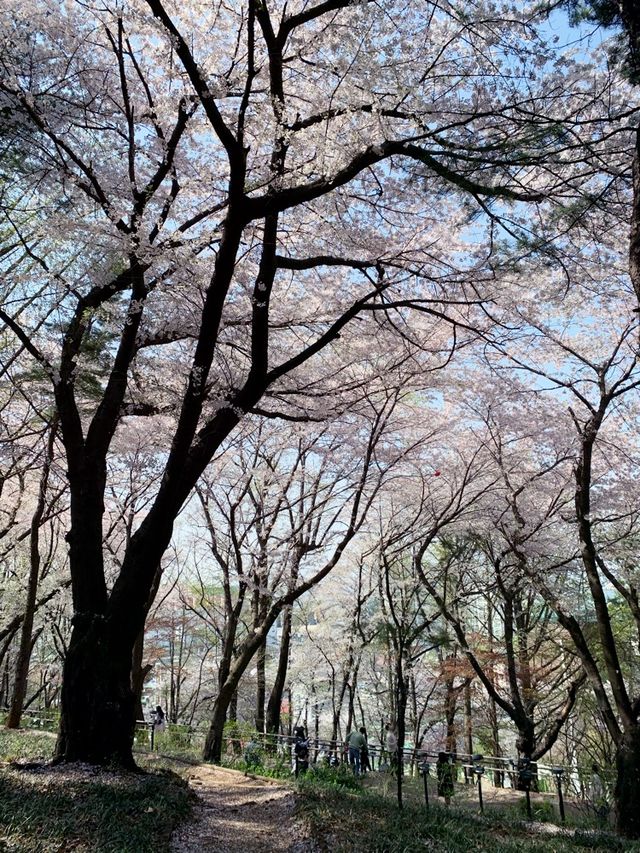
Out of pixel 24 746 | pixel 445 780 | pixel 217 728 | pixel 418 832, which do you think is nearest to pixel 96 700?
pixel 418 832

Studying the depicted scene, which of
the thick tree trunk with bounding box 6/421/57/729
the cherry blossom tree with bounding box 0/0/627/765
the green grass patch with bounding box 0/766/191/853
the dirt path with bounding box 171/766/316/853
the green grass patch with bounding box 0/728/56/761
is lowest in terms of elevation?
the dirt path with bounding box 171/766/316/853

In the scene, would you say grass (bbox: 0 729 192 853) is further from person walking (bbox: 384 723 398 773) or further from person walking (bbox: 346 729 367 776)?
person walking (bbox: 346 729 367 776)

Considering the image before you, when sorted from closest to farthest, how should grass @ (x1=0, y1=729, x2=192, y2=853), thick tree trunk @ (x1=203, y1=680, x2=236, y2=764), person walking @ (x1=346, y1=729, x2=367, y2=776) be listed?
1. grass @ (x1=0, y1=729, x2=192, y2=853)
2. thick tree trunk @ (x1=203, y1=680, x2=236, y2=764)
3. person walking @ (x1=346, y1=729, x2=367, y2=776)

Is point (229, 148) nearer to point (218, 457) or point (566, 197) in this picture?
point (566, 197)

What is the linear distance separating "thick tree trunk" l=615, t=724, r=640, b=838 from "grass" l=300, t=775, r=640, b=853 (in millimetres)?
767

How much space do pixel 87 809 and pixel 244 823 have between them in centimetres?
179

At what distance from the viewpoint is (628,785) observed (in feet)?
21.8

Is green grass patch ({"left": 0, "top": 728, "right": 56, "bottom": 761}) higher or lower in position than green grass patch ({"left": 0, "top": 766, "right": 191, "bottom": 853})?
higher

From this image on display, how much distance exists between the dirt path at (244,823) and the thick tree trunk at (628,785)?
3685mm

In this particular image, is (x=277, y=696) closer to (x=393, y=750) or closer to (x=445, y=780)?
(x=445, y=780)

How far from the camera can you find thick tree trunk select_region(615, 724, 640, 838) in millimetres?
6520

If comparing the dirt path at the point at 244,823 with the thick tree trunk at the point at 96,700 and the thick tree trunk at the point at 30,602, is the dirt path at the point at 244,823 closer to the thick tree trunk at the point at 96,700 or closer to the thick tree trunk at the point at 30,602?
the thick tree trunk at the point at 96,700

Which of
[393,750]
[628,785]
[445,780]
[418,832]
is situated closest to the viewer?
[418,832]

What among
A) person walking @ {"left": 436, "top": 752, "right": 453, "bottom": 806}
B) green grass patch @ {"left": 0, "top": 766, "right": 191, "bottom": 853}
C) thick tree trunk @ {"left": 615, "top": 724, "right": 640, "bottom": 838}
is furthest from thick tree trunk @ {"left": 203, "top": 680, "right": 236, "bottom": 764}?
thick tree trunk @ {"left": 615, "top": 724, "right": 640, "bottom": 838}
